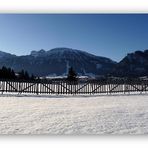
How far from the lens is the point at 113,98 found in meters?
11.2

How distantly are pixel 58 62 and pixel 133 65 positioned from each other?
1.84 metres

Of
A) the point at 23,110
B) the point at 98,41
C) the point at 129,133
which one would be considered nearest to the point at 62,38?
the point at 98,41

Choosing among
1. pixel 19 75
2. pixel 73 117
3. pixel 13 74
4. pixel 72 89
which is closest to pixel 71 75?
pixel 19 75

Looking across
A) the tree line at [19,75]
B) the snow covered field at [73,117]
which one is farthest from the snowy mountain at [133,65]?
the tree line at [19,75]

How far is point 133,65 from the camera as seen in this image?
8531 mm

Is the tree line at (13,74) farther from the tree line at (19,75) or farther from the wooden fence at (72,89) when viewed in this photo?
the wooden fence at (72,89)

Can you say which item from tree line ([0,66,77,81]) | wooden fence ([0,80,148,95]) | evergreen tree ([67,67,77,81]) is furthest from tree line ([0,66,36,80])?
wooden fence ([0,80,148,95])

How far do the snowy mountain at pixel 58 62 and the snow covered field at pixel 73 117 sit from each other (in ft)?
3.19

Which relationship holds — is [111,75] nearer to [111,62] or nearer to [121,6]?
[111,62]

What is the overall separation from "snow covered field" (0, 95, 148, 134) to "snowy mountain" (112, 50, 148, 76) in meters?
0.92

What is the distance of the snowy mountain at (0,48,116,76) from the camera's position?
8.30 metres

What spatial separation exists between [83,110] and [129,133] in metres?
1.88

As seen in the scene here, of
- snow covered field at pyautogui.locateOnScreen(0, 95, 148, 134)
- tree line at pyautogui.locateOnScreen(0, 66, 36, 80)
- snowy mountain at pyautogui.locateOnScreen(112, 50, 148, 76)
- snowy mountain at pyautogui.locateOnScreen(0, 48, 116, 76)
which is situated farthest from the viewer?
tree line at pyautogui.locateOnScreen(0, 66, 36, 80)

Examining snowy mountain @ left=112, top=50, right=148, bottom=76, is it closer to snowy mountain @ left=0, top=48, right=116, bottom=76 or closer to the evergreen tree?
snowy mountain @ left=0, top=48, right=116, bottom=76
